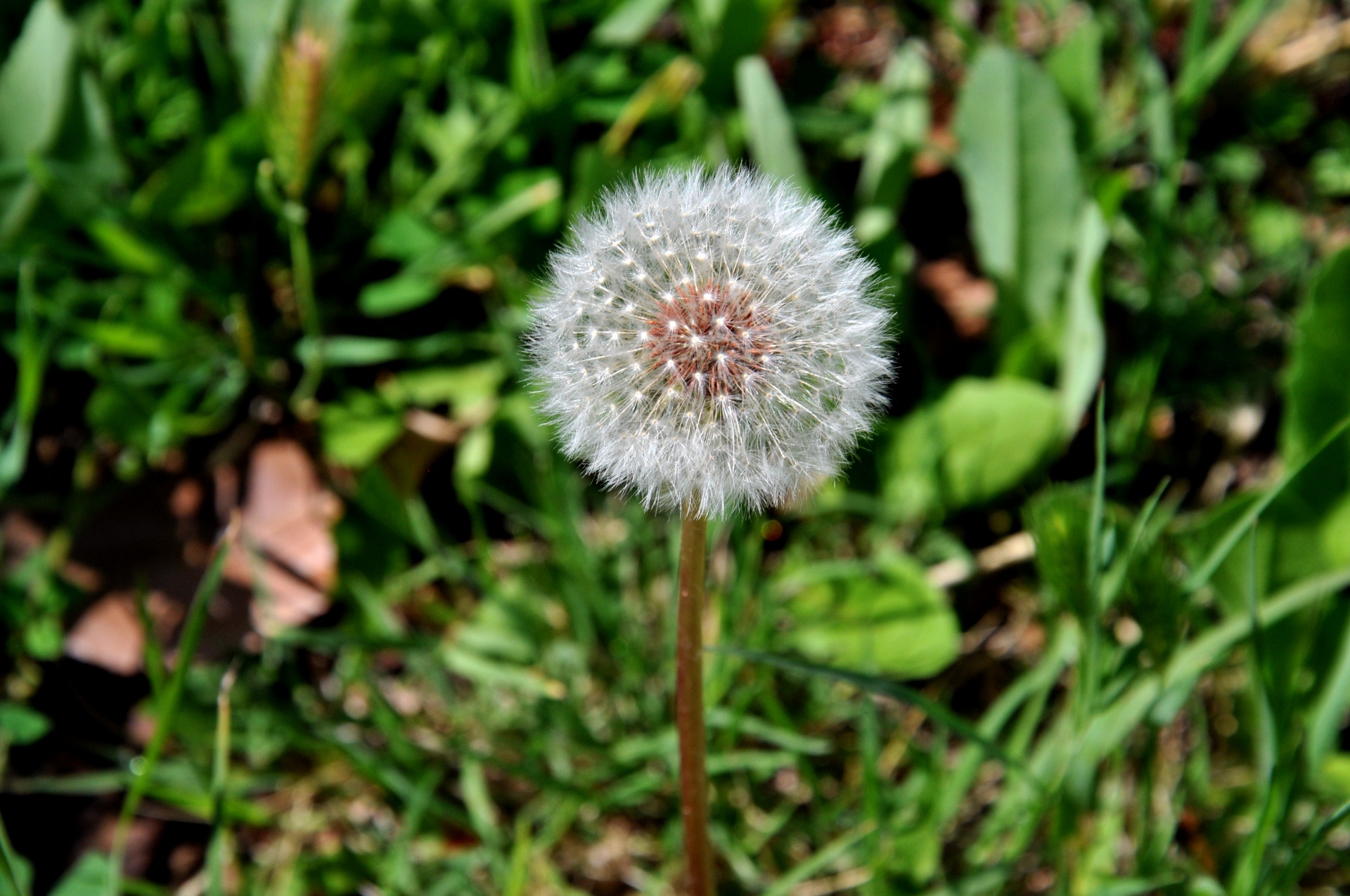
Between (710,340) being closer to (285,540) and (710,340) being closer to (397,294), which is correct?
(397,294)

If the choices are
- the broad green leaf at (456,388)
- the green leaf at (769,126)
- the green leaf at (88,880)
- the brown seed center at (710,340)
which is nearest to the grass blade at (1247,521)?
the brown seed center at (710,340)

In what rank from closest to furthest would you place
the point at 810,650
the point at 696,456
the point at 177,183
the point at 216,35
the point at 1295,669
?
the point at 696,456 < the point at 1295,669 < the point at 810,650 < the point at 177,183 < the point at 216,35

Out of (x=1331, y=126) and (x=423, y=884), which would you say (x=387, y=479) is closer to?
(x=423, y=884)

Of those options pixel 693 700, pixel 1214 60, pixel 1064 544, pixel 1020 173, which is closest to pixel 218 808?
pixel 693 700

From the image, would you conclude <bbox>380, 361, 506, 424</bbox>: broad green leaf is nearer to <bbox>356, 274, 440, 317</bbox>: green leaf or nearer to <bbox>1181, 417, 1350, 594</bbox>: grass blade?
<bbox>356, 274, 440, 317</bbox>: green leaf

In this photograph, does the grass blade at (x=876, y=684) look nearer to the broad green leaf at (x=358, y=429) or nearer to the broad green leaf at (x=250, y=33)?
the broad green leaf at (x=358, y=429)

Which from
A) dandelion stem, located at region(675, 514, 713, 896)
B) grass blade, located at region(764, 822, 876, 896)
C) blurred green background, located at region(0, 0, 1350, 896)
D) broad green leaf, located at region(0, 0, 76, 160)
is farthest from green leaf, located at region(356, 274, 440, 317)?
grass blade, located at region(764, 822, 876, 896)

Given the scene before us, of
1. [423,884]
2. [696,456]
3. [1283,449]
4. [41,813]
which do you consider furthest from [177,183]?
[1283,449]
